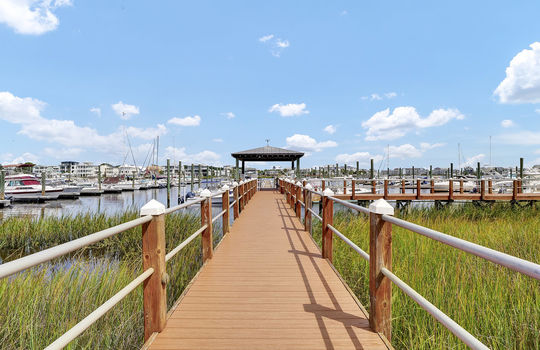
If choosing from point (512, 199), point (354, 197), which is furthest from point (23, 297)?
point (512, 199)

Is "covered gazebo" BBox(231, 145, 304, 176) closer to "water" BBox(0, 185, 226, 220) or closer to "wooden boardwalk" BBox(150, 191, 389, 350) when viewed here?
"water" BBox(0, 185, 226, 220)

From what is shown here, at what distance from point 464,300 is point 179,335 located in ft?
9.27

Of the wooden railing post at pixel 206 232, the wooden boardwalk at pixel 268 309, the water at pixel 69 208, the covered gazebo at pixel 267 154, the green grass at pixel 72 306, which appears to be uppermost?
the covered gazebo at pixel 267 154

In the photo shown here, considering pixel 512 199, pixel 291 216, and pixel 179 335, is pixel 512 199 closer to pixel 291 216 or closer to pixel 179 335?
pixel 291 216

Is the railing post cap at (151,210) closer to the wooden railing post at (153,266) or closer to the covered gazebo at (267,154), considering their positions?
the wooden railing post at (153,266)

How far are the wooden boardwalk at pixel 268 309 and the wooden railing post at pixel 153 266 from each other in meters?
0.13


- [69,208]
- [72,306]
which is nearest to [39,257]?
[72,306]

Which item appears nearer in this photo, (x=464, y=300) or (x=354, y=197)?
(x=464, y=300)

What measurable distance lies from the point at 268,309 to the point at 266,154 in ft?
60.8

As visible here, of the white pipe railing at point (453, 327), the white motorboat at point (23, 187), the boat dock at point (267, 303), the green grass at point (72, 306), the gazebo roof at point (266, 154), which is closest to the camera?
the white pipe railing at point (453, 327)

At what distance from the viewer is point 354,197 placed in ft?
53.0

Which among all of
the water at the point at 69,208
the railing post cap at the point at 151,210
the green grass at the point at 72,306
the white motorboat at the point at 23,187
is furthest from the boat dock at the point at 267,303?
the white motorboat at the point at 23,187

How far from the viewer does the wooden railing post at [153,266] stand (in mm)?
2566

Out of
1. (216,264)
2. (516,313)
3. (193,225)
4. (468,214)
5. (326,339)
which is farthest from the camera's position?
(468,214)
